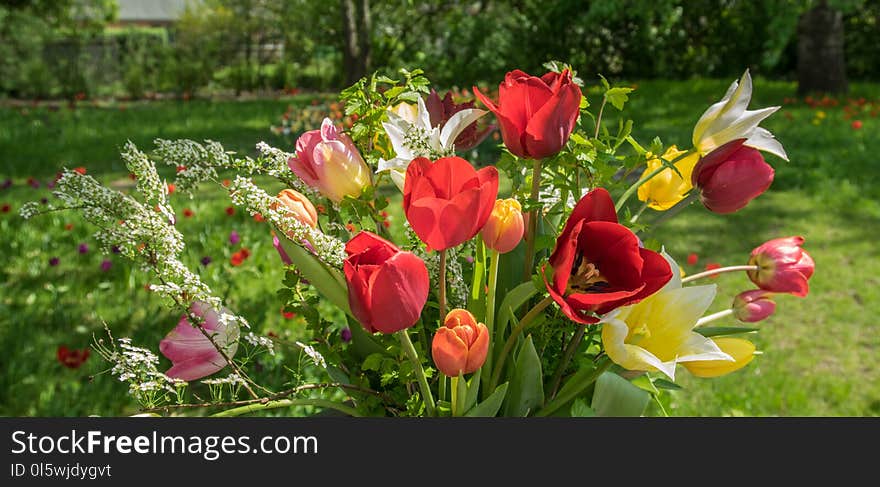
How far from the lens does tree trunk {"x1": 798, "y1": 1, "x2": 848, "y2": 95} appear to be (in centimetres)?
→ 1038

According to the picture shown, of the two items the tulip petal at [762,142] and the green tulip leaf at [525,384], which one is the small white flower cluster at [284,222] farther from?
the tulip petal at [762,142]

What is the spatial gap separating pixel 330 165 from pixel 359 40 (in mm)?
9167

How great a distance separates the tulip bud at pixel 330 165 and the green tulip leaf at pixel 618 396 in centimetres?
35

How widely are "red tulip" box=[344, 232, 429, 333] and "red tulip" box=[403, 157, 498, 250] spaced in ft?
0.13

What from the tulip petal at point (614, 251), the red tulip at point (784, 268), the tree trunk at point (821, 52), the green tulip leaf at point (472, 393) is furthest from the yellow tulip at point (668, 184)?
the tree trunk at point (821, 52)

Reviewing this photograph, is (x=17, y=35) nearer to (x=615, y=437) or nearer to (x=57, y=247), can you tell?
(x=57, y=247)

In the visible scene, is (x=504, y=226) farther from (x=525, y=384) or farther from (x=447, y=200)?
(x=525, y=384)

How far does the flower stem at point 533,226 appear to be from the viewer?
0.94 meters

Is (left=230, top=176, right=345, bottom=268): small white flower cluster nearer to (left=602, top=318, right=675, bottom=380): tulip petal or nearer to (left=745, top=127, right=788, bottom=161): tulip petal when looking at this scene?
(left=602, top=318, right=675, bottom=380): tulip petal

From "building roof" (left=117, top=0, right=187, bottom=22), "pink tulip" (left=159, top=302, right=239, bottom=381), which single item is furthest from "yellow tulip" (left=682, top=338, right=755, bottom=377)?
"building roof" (left=117, top=0, right=187, bottom=22)

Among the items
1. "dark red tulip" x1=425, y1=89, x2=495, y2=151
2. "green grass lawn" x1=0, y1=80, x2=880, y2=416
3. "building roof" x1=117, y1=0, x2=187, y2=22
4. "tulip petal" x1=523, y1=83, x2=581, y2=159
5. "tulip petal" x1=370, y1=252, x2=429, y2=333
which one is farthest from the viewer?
"building roof" x1=117, y1=0, x2=187, y2=22

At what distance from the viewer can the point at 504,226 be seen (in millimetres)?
874

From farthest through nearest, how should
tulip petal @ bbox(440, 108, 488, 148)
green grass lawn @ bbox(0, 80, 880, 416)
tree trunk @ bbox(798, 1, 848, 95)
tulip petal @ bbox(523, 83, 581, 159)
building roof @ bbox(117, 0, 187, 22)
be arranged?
1. building roof @ bbox(117, 0, 187, 22)
2. tree trunk @ bbox(798, 1, 848, 95)
3. green grass lawn @ bbox(0, 80, 880, 416)
4. tulip petal @ bbox(440, 108, 488, 148)
5. tulip petal @ bbox(523, 83, 581, 159)

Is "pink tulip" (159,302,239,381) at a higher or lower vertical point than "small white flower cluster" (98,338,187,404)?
lower
